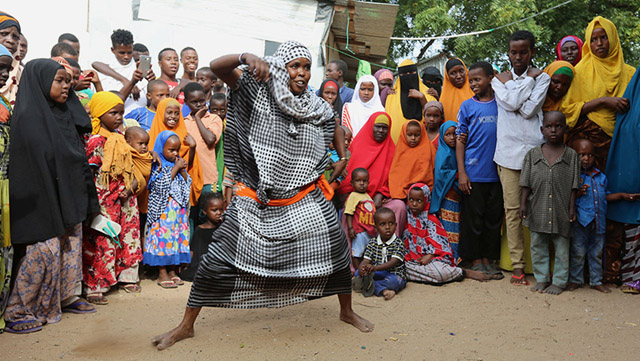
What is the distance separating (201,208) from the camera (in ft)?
20.7

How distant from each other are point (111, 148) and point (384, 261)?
276 cm

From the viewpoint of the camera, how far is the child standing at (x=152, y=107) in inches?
243

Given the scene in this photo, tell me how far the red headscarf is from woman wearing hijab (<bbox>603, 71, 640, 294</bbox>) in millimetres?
2271

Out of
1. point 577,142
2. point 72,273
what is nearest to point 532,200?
point 577,142

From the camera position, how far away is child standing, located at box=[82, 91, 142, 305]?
481cm

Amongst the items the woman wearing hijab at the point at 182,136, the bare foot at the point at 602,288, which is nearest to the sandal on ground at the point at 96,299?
the woman wearing hijab at the point at 182,136

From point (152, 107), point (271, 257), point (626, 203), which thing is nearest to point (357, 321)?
point (271, 257)

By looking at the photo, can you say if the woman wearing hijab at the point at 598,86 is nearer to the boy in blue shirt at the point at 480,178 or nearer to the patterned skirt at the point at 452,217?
the boy in blue shirt at the point at 480,178

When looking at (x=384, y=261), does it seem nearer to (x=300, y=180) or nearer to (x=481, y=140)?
(x=481, y=140)

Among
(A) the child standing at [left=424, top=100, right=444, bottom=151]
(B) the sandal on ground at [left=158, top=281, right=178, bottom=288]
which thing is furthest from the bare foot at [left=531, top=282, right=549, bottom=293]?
(B) the sandal on ground at [left=158, top=281, right=178, bottom=288]

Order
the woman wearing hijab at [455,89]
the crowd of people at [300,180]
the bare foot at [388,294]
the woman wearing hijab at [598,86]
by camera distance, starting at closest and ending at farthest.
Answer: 1. the crowd of people at [300,180]
2. the bare foot at [388,294]
3. the woman wearing hijab at [598,86]
4. the woman wearing hijab at [455,89]

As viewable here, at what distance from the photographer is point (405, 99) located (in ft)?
22.6

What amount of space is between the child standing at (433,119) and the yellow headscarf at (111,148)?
3291 mm

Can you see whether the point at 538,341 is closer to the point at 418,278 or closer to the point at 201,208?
the point at 418,278
